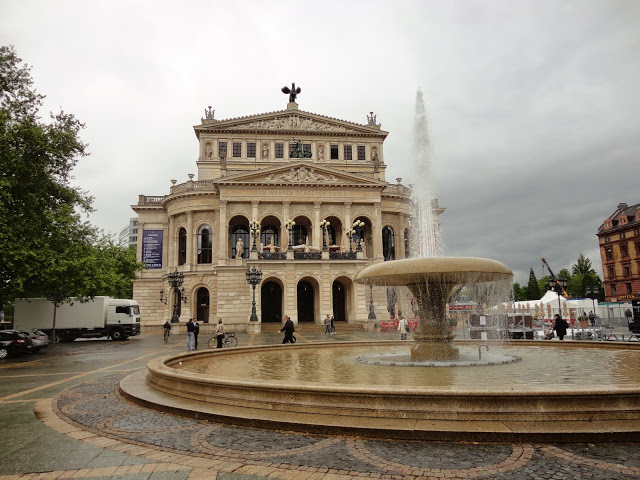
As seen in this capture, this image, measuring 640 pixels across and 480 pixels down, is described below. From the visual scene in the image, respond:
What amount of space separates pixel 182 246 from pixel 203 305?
7035 mm

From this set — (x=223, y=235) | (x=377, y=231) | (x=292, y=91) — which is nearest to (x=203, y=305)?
(x=223, y=235)

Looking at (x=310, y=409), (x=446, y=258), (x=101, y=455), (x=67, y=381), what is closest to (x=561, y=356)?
(x=446, y=258)

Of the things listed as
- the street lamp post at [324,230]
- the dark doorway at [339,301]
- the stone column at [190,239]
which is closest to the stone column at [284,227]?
the street lamp post at [324,230]

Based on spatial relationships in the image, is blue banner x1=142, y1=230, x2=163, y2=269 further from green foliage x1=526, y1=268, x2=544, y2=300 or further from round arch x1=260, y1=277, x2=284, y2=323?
green foliage x1=526, y1=268, x2=544, y2=300

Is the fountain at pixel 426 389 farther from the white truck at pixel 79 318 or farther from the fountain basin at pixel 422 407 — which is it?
the white truck at pixel 79 318

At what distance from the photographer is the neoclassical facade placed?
130ft

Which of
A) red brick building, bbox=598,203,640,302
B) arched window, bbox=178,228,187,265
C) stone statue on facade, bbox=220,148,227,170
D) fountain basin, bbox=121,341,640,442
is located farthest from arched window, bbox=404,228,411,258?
fountain basin, bbox=121,341,640,442

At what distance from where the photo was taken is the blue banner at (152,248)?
155ft

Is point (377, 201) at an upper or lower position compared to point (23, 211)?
upper

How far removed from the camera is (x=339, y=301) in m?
43.5

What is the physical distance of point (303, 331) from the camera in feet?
119

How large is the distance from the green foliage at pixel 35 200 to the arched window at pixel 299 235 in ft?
80.3

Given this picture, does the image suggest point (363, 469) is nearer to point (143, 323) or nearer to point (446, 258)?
point (446, 258)

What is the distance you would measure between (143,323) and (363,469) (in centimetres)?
4639
